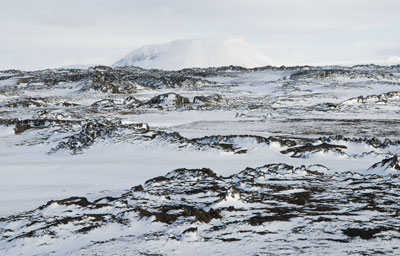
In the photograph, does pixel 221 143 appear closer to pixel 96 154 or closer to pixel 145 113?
pixel 96 154

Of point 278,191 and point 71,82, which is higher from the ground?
point 71,82

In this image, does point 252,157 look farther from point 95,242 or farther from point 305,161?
point 95,242

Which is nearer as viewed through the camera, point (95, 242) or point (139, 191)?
point (95, 242)

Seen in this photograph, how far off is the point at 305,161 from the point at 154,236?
32.2 feet

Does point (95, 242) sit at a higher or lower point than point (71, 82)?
lower

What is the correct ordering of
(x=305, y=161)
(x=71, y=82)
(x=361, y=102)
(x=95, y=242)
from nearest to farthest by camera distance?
(x=95, y=242), (x=305, y=161), (x=361, y=102), (x=71, y=82)

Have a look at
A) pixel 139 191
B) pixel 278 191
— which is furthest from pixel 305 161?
pixel 139 191

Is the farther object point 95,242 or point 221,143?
point 221,143

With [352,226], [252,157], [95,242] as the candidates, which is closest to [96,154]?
[252,157]

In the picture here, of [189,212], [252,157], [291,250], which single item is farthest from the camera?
[252,157]

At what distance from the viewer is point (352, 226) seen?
6.34m

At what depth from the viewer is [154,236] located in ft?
20.9

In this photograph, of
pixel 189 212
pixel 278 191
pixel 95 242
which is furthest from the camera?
pixel 278 191

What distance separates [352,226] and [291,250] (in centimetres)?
145
